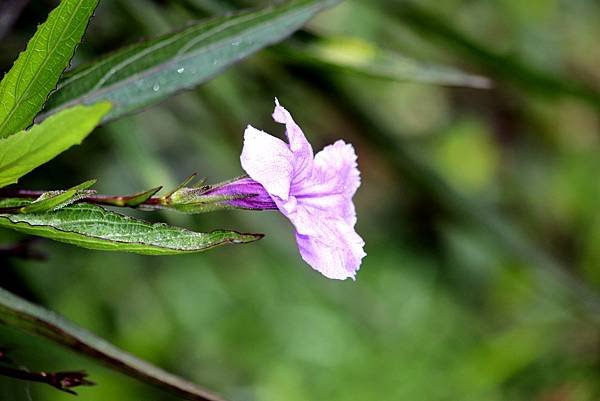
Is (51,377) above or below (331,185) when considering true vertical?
below

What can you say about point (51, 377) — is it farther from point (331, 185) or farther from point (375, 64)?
point (375, 64)

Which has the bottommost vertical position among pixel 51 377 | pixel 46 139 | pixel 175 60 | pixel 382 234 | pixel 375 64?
pixel 51 377

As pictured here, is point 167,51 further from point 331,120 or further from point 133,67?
point 331,120

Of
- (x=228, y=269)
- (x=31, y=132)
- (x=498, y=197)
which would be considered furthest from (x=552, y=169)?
(x=31, y=132)

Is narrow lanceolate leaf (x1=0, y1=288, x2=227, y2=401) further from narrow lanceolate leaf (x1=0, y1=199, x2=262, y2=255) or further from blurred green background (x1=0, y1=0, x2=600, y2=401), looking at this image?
blurred green background (x1=0, y1=0, x2=600, y2=401)

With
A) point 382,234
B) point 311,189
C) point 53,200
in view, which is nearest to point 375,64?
point 311,189

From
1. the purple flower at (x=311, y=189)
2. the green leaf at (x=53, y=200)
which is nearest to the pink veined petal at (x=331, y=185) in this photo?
the purple flower at (x=311, y=189)

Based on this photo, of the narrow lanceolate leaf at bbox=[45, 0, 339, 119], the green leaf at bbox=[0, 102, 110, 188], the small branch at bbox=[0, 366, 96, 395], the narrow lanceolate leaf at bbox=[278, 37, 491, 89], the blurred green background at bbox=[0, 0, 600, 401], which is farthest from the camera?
the blurred green background at bbox=[0, 0, 600, 401]

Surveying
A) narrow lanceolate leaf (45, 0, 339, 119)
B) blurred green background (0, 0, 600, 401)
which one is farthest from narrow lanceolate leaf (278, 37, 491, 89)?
narrow lanceolate leaf (45, 0, 339, 119)
